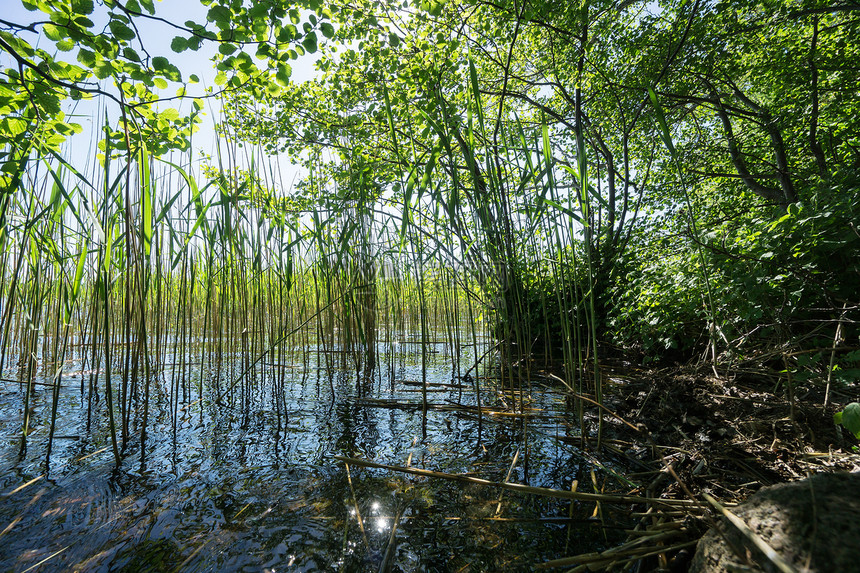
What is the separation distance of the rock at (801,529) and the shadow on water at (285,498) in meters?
0.41

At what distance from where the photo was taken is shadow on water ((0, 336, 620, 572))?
3.50 feet

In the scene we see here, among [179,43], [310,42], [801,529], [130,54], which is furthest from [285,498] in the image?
[310,42]

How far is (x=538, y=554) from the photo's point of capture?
1066 mm

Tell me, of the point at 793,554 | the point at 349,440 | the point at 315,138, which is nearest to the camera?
the point at 793,554

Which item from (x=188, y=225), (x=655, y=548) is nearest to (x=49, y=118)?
(x=188, y=225)

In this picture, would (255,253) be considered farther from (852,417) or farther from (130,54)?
(852,417)

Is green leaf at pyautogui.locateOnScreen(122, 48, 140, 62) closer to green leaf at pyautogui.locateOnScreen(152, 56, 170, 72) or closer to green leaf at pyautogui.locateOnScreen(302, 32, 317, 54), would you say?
green leaf at pyautogui.locateOnScreen(152, 56, 170, 72)

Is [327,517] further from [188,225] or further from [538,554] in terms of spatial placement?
[188,225]

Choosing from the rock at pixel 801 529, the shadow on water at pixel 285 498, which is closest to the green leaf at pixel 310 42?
the shadow on water at pixel 285 498

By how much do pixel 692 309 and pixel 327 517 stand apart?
293 cm

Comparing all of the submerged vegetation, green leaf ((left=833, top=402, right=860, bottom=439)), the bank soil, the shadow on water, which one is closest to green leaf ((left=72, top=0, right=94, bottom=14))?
the submerged vegetation

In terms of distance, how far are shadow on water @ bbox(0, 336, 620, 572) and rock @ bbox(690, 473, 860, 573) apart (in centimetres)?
41

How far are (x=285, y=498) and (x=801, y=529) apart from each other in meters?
1.45

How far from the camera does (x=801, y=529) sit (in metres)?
0.71
